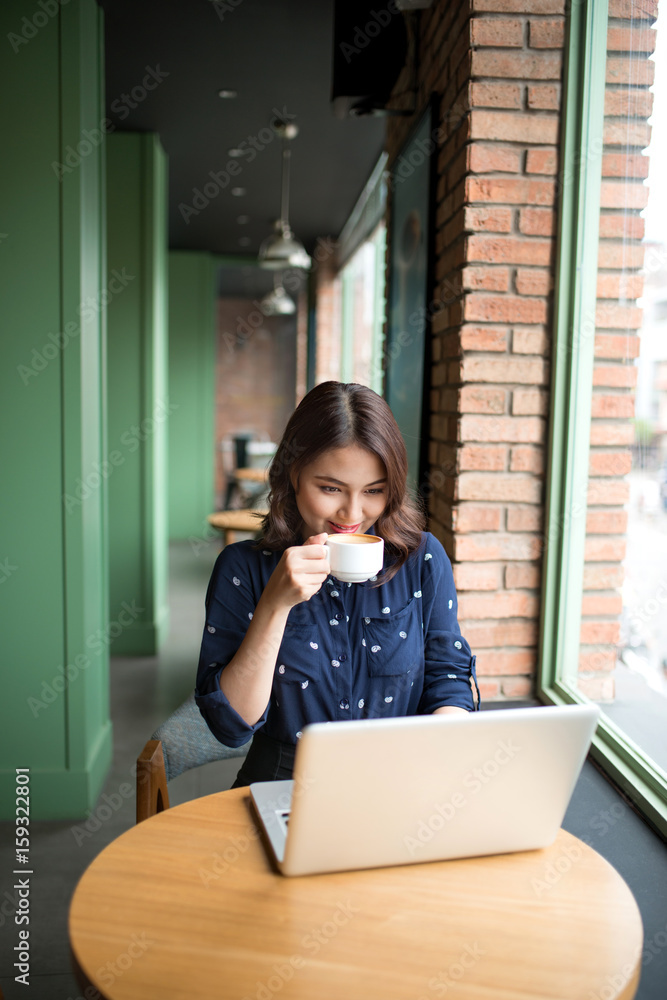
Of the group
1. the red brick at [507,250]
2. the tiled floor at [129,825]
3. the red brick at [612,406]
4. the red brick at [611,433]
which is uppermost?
the red brick at [507,250]

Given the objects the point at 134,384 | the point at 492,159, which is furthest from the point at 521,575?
the point at 134,384

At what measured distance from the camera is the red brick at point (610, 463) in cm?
184

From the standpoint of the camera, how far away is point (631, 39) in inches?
68.5

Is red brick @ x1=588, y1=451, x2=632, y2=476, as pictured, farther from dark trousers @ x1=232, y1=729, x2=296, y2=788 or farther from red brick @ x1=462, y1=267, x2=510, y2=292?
dark trousers @ x1=232, y1=729, x2=296, y2=788

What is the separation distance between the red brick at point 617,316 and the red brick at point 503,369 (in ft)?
0.65

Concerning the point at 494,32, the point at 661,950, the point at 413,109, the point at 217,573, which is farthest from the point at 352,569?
the point at 413,109

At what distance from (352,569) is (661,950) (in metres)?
0.73

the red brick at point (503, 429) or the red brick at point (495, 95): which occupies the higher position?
the red brick at point (495, 95)

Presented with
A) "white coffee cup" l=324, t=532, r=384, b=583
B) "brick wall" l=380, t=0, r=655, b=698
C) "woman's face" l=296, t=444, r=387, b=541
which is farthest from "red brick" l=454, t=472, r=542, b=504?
"white coffee cup" l=324, t=532, r=384, b=583

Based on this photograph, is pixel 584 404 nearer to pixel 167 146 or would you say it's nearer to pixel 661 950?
pixel 661 950

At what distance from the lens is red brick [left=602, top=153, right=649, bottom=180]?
1686 mm

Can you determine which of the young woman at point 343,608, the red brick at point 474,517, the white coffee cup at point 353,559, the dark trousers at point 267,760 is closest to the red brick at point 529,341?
the red brick at point 474,517

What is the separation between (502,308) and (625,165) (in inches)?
17.1

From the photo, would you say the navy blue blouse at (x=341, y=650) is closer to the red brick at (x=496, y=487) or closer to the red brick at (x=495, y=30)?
the red brick at (x=496, y=487)
